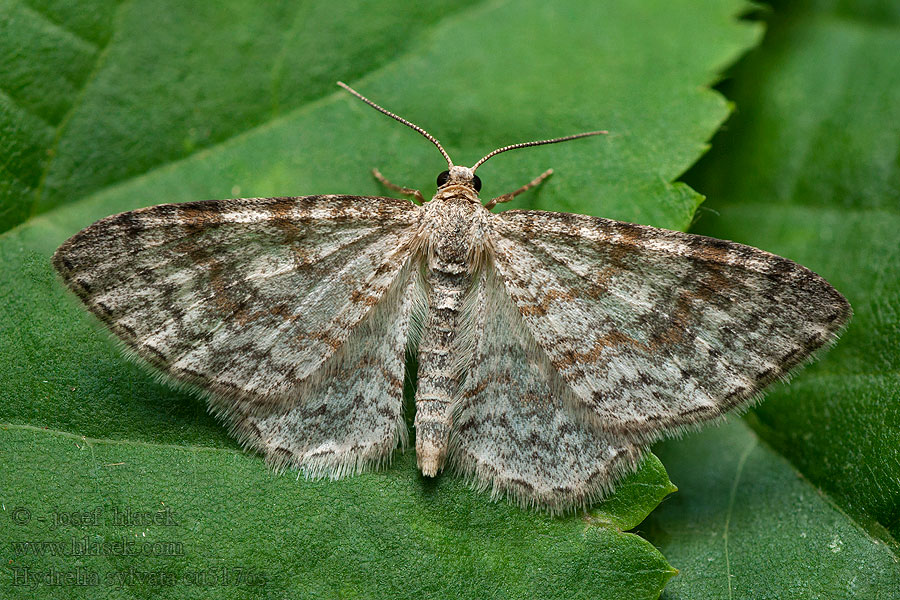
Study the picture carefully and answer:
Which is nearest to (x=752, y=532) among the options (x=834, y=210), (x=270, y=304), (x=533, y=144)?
(x=834, y=210)

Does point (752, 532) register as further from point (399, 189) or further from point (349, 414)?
point (399, 189)

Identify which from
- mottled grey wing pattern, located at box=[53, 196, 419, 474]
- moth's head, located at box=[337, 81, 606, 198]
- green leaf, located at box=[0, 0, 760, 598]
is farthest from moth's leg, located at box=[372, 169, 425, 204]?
mottled grey wing pattern, located at box=[53, 196, 419, 474]

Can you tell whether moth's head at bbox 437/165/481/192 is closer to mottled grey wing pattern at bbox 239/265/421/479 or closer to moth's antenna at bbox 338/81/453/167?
moth's antenna at bbox 338/81/453/167

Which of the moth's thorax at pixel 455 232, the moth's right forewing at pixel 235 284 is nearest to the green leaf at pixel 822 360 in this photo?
the moth's thorax at pixel 455 232

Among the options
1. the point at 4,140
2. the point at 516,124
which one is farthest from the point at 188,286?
the point at 516,124

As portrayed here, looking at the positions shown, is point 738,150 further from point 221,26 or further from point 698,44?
point 221,26

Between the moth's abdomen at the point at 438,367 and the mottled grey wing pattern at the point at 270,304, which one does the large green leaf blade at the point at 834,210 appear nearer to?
the moth's abdomen at the point at 438,367
